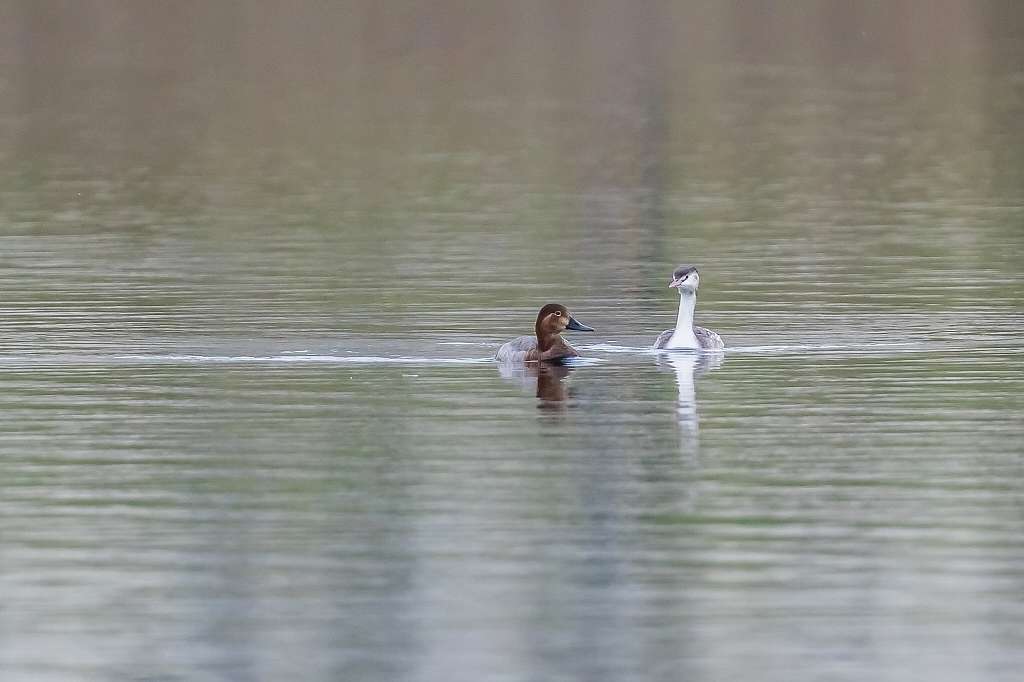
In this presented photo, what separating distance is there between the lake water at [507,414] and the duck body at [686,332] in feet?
0.84

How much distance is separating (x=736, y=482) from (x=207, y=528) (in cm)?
303

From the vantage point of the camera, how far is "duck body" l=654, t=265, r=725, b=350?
67.7 feet

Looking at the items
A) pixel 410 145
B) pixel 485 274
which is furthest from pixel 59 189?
pixel 485 274

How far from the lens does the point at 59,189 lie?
38781 millimetres

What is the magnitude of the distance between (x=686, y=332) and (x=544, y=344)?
1117 millimetres

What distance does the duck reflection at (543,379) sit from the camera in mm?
18422

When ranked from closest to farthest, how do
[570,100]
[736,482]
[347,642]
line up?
[347,642] < [736,482] < [570,100]

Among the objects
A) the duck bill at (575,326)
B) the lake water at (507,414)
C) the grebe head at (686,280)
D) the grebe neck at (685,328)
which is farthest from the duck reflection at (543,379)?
the grebe head at (686,280)

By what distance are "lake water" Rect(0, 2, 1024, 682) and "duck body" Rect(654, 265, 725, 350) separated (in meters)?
0.26

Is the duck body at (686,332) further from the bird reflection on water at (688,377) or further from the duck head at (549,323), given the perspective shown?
the duck head at (549,323)

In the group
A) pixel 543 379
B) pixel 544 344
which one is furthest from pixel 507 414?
pixel 544 344

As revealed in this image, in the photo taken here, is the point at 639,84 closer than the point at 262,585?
No

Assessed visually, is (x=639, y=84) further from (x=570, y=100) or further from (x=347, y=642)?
(x=347, y=642)

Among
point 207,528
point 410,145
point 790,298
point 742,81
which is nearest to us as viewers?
point 207,528
